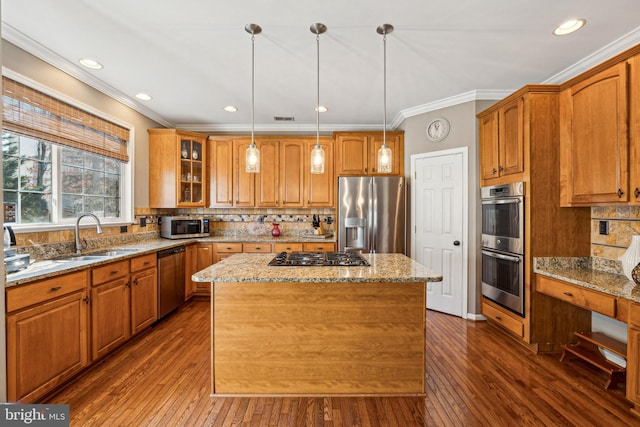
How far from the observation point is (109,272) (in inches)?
104

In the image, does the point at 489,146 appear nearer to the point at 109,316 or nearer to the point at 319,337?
the point at 319,337

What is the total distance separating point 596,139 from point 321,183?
3.05 meters

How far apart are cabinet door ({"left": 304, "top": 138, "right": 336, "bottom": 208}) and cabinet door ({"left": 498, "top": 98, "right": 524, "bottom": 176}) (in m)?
2.19

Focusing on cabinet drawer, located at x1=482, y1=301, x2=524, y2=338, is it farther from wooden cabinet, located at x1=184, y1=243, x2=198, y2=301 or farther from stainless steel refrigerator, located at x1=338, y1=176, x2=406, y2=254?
wooden cabinet, located at x1=184, y1=243, x2=198, y2=301

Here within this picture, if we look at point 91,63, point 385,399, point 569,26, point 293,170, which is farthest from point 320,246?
point 569,26

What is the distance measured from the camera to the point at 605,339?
2.52m

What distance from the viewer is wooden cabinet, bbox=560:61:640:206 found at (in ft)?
7.24

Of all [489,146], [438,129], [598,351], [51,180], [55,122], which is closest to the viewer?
[598,351]

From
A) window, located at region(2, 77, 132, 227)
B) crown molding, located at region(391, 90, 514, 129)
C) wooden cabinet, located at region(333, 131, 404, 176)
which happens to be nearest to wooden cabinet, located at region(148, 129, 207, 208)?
window, located at region(2, 77, 132, 227)

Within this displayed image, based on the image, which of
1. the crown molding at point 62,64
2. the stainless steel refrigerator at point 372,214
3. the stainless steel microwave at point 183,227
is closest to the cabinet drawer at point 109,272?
the stainless steel microwave at point 183,227

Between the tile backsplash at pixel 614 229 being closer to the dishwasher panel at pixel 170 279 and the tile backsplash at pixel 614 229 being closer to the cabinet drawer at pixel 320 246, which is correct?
the cabinet drawer at pixel 320 246

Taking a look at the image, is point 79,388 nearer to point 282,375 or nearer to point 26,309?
point 26,309

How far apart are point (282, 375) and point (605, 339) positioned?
2611 mm

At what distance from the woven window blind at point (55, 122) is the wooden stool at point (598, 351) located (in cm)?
478
